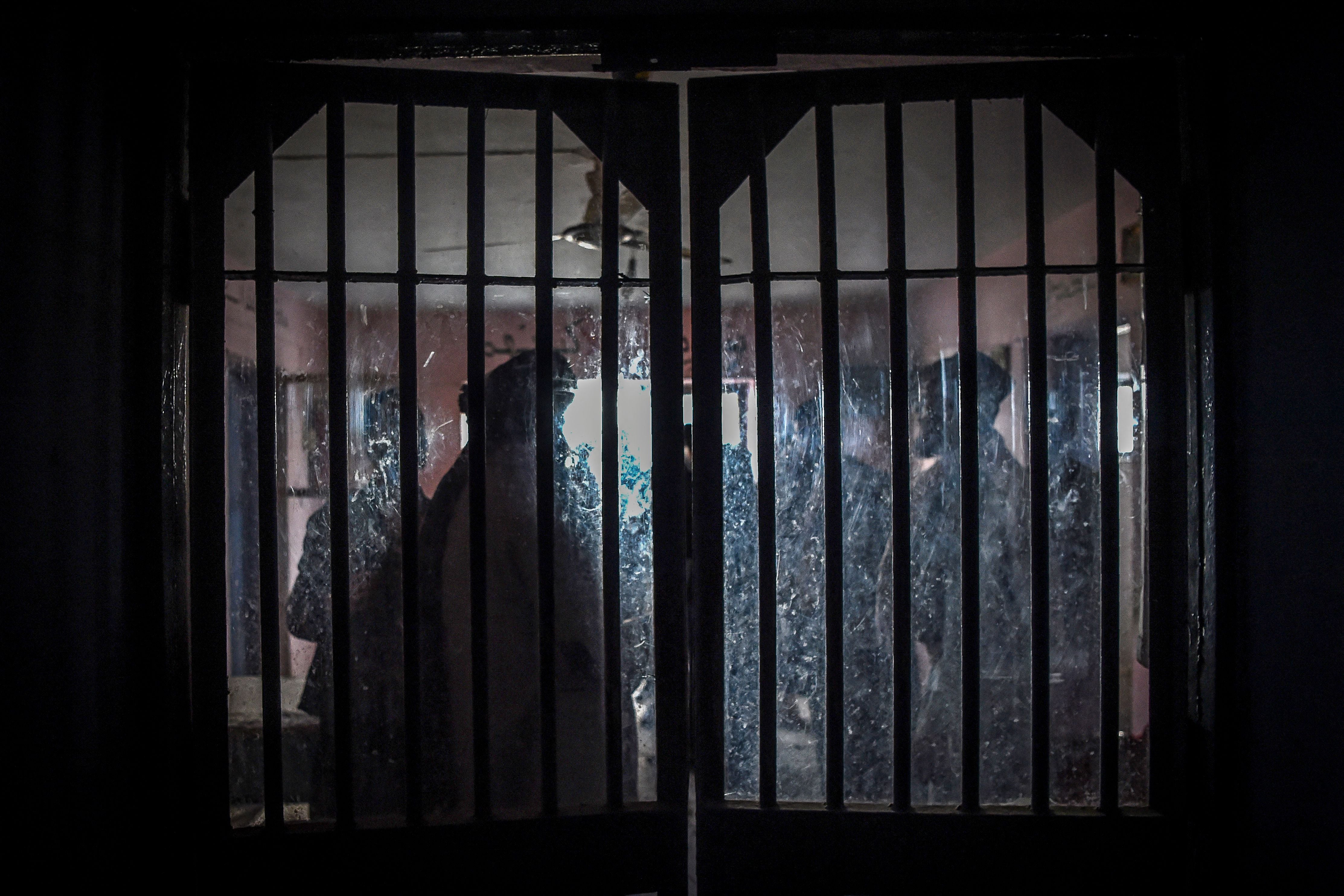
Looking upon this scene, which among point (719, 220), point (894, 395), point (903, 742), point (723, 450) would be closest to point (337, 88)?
point (719, 220)

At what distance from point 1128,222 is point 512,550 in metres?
1.67

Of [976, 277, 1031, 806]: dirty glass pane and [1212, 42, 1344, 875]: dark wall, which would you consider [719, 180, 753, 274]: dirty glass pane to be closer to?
[976, 277, 1031, 806]: dirty glass pane

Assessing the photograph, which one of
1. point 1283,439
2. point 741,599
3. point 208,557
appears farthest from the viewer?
point 741,599

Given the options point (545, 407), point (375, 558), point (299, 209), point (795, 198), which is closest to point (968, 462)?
point (795, 198)

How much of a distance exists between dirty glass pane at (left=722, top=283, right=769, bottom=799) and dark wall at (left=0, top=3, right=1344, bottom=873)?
3.20 feet

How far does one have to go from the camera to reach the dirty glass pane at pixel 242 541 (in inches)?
60.4

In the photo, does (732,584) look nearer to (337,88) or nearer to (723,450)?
(723,450)

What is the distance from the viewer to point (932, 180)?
5.18 feet

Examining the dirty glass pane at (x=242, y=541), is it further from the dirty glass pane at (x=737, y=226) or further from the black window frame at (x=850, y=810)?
the dirty glass pane at (x=737, y=226)

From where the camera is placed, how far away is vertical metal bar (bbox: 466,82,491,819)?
4.99 feet

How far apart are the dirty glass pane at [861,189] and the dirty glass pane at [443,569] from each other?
3.09ft

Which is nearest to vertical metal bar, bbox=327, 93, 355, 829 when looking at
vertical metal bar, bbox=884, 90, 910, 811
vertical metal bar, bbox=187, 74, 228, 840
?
vertical metal bar, bbox=187, 74, 228, 840

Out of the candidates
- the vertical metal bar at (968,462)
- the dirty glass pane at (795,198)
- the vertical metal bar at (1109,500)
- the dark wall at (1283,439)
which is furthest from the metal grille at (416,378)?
the dark wall at (1283,439)

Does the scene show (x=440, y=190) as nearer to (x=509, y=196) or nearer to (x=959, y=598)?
(x=509, y=196)
